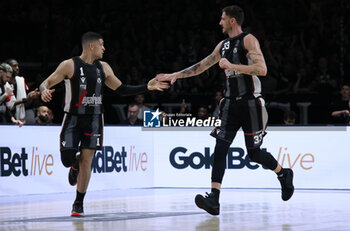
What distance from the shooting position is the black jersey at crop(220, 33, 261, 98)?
Result: 701 cm

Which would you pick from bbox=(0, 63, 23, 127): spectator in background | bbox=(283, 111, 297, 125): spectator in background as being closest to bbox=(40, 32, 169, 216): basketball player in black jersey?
bbox=(0, 63, 23, 127): spectator in background

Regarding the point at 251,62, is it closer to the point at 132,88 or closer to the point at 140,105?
the point at 132,88

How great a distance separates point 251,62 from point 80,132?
1942mm

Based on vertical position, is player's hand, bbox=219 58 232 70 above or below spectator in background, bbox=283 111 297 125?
above

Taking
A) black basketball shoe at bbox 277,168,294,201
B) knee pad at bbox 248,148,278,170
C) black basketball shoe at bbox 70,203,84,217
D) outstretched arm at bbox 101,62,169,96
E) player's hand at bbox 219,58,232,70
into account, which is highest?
player's hand at bbox 219,58,232,70

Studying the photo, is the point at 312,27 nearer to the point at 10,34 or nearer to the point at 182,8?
the point at 182,8

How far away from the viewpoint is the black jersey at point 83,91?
7.16 meters

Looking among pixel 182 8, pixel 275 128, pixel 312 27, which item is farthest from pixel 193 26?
pixel 275 128

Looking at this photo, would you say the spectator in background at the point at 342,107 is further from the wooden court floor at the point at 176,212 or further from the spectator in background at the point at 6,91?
the spectator in background at the point at 6,91

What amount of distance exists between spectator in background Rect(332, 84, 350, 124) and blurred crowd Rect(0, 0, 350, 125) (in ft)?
0.07

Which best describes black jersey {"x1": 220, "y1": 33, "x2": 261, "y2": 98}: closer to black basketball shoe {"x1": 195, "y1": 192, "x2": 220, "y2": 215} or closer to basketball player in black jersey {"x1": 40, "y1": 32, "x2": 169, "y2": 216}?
black basketball shoe {"x1": 195, "y1": 192, "x2": 220, "y2": 215}

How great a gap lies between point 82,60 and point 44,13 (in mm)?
10626

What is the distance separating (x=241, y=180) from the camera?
37.0 ft

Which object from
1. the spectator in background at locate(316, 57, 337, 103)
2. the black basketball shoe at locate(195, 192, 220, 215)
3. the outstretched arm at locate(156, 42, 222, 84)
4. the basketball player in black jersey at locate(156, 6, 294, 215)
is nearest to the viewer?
the black basketball shoe at locate(195, 192, 220, 215)
